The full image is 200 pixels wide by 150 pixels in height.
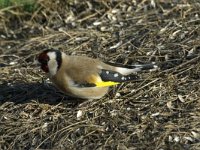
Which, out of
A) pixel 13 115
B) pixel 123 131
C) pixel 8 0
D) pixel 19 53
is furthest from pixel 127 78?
pixel 8 0

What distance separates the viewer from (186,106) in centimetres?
527

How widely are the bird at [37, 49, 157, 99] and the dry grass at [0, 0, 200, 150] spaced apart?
204 millimetres

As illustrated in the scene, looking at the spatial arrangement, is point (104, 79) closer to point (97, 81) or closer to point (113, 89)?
point (97, 81)

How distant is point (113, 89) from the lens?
18.7 feet

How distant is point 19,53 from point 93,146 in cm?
231

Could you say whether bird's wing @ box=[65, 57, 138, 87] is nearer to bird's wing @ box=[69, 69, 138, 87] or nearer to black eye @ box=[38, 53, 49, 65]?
bird's wing @ box=[69, 69, 138, 87]

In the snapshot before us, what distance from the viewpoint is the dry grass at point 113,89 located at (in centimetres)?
506

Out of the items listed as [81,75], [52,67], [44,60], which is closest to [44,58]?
[44,60]

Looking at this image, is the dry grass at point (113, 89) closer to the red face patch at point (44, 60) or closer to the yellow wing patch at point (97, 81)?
the yellow wing patch at point (97, 81)

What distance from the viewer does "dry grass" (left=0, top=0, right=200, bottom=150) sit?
506 cm

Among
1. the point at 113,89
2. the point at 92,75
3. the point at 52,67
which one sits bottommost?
the point at 113,89

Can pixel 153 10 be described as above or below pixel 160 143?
above

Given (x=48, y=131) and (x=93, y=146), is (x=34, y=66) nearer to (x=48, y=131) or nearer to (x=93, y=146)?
(x=48, y=131)

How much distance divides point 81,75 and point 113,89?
51cm
